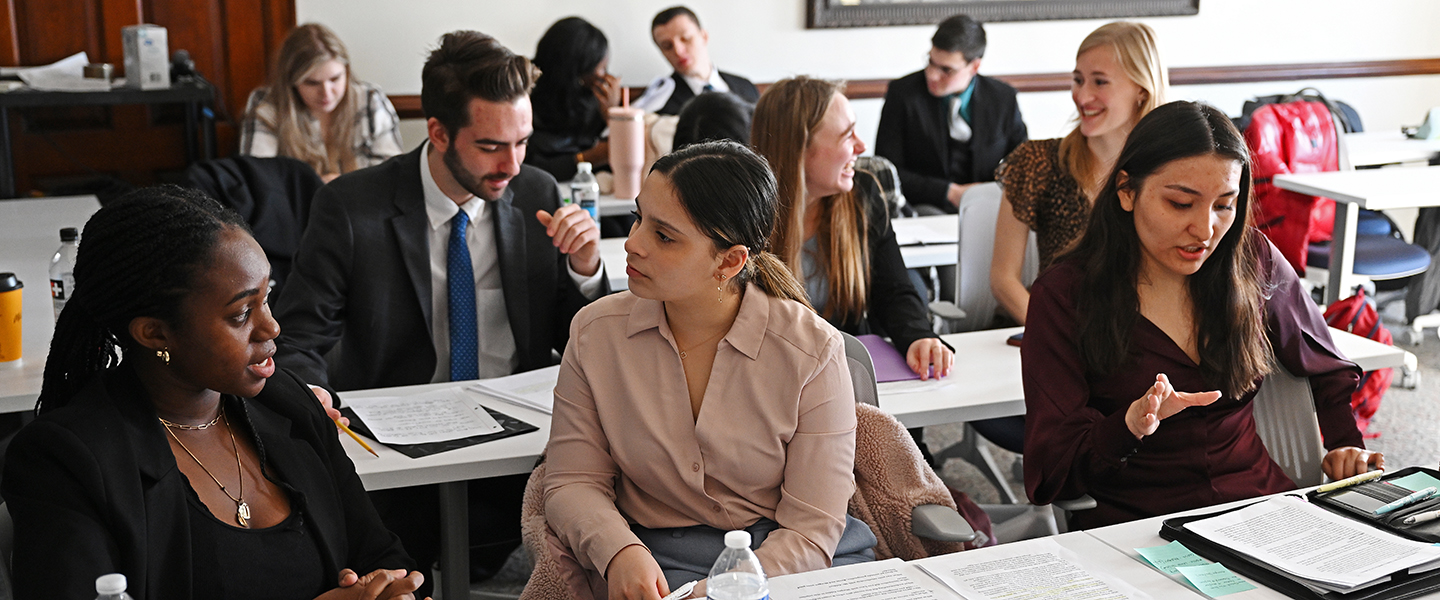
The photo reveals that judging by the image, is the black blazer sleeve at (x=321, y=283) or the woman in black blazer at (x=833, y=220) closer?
the black blazer sleeve at (x=321, y=283)

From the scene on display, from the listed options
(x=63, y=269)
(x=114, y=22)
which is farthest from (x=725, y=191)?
(x=114, y=22)

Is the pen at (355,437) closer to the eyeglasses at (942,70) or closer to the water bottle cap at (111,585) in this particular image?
the water bottle cap at (111,585)

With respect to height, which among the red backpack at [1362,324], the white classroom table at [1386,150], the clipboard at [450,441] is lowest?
the red backpack at [1362,324]

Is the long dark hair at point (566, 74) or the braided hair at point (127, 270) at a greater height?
the long dark hair at point (566, 74)

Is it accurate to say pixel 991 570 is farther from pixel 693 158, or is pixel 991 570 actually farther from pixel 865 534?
pixel 693 158

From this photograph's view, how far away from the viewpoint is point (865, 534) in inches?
72.5

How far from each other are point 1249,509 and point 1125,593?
328 mm

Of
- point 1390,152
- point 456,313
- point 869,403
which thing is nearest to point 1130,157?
point 869,403

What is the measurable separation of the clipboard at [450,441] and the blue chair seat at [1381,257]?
3.25 metres

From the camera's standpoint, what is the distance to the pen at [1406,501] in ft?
5.42

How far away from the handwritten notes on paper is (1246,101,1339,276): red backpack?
306 cm

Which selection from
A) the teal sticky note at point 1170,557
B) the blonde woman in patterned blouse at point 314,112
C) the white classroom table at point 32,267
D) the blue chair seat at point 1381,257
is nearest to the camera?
the teal sticky note at point 1170,557

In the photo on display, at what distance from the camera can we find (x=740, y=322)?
5.84 feet

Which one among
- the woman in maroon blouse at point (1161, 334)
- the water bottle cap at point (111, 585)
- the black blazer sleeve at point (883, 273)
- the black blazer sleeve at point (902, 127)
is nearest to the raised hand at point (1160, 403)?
the woman in maroon blouse at point (1161, 334)
